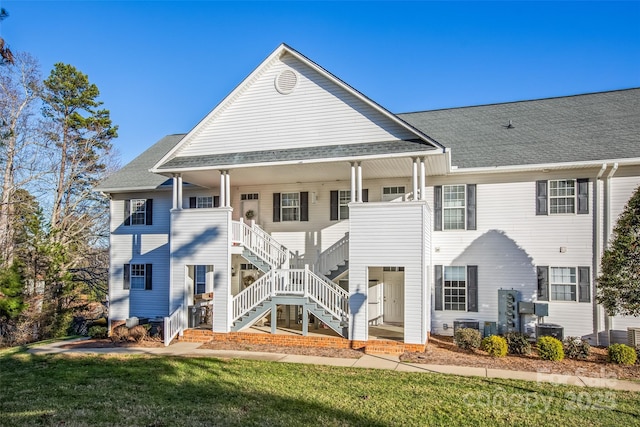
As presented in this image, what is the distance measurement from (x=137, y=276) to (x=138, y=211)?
9.03ft

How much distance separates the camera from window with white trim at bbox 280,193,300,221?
1723 centimetres

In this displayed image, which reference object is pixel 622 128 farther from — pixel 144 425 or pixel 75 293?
pixel 75 293

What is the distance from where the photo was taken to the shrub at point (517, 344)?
1234 centimetres

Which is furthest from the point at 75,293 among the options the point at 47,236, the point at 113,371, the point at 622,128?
the point at 622,128

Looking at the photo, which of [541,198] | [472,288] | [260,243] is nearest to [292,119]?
[260,243]

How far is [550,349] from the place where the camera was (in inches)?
459

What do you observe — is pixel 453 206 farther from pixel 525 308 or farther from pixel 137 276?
pixel 137 276

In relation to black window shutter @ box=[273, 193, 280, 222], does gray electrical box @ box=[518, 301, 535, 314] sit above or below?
below

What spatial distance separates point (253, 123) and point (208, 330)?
709cm

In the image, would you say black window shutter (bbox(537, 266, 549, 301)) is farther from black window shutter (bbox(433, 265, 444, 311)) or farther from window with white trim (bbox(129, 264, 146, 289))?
window with white trim (bbox(129, 264, 146, 289))

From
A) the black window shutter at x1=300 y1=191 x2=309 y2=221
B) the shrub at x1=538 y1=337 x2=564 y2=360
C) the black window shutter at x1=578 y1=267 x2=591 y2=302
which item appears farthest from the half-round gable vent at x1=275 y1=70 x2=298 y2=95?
the black window shutter at x1=578 y1=267 x2=591 y2=302

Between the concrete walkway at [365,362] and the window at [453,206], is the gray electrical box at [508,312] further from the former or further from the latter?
the concrete walkway at [365,362]

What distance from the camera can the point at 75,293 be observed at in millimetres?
22453

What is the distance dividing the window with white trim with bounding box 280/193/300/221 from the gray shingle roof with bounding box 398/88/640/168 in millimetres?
5962
